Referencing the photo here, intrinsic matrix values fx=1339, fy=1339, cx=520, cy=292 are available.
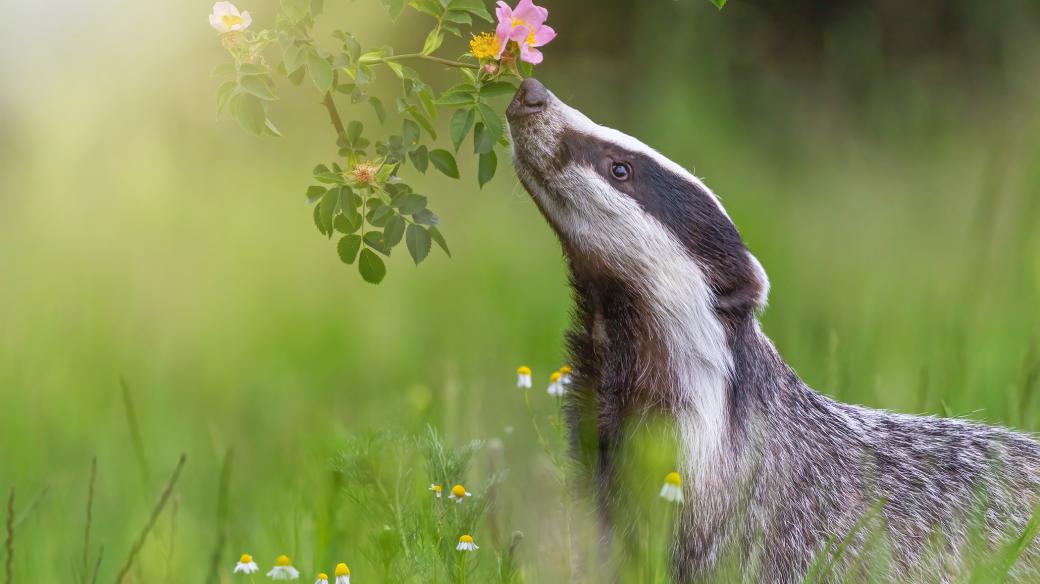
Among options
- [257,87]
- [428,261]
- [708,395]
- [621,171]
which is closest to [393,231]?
[257,87]

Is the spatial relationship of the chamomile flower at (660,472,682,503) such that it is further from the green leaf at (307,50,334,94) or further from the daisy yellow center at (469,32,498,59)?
the green leaf at (307,50,334,94)

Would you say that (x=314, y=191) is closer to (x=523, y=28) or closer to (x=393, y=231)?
(x=393, y=231)

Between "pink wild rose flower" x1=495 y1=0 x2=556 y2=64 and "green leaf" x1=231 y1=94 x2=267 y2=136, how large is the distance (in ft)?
1.74

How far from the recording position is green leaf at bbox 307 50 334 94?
2.70m

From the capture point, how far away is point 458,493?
305 cm

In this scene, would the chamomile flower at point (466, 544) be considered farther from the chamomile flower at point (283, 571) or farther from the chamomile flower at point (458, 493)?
the chamomile flower at point (283, 571)

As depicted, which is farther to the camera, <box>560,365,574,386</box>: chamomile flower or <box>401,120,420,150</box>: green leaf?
<box>560,365,574,386</box>: chamomile flower

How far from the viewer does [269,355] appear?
5.96 meters

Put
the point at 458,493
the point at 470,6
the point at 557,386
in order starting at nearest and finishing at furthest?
the point at 470,6, the point at 458,493, the point at 557,386

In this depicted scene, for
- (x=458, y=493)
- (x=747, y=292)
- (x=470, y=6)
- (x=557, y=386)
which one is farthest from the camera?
(x=557, y=386)

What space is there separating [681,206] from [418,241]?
858 millimetres

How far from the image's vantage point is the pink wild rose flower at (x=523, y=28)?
287 centimetres

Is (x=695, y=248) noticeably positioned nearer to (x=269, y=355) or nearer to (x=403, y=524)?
(x=403, y=524)

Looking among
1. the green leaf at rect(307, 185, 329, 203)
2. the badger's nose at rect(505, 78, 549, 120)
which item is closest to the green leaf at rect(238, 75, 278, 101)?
the green leaf at rect(307, 185, 329, 203)
